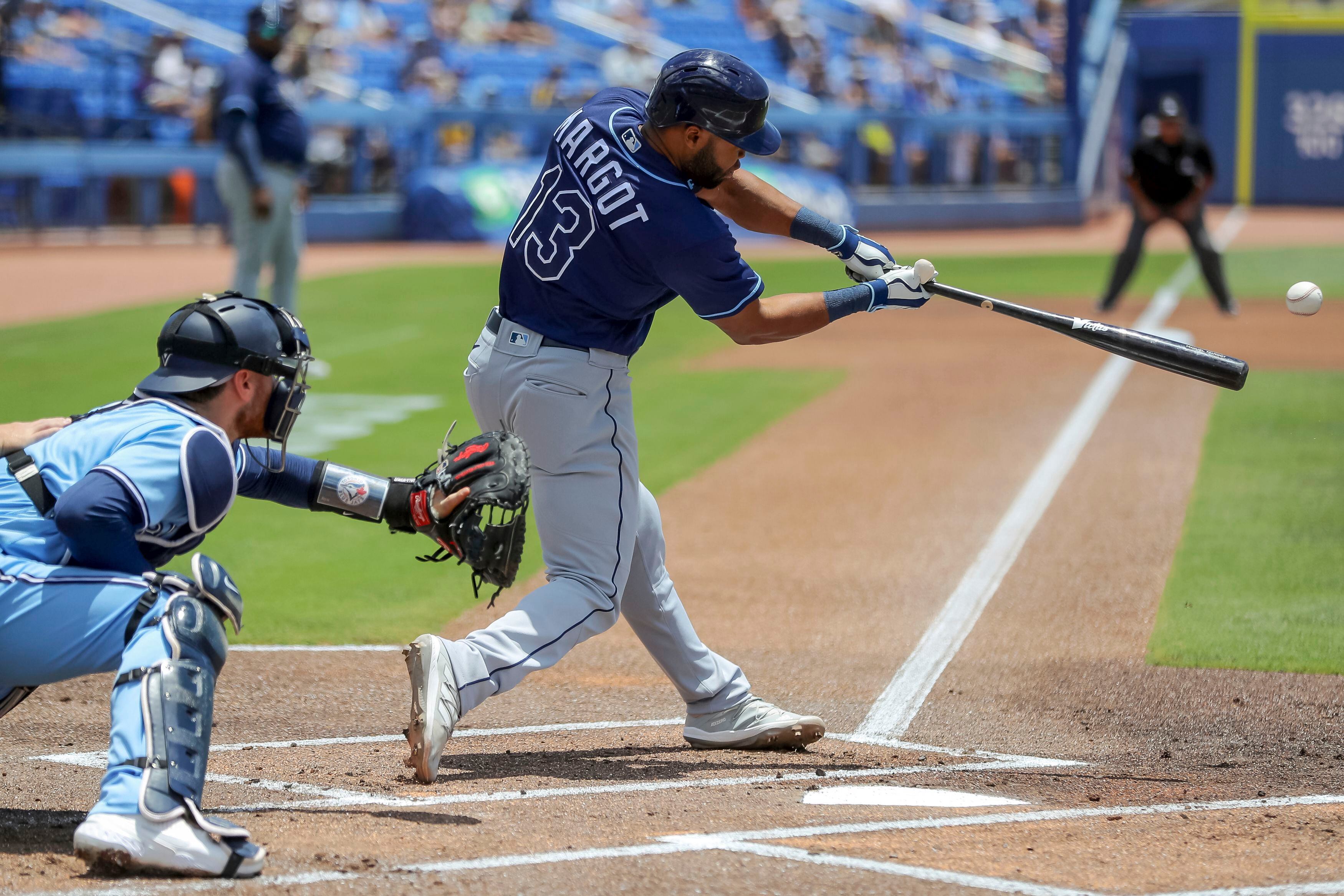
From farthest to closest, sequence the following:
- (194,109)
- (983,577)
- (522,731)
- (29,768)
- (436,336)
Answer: (194,109) < (436,336) < (983,577) < (522,731) < (29,768)

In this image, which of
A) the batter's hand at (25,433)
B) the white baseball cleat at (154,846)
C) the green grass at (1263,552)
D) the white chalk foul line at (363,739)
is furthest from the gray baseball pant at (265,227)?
the white baseball cleat at (154,846)

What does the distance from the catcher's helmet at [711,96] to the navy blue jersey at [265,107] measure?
752 cm

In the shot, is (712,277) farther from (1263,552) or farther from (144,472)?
(1263,552)

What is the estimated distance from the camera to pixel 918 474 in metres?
8.48

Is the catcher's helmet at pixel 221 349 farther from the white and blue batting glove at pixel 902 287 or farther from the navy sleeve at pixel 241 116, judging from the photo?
the navy sleeve at pixel 241 116

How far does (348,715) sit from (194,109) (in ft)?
64.7

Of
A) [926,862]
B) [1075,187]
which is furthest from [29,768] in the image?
[1075,187]

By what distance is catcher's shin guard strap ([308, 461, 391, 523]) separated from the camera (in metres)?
3.75

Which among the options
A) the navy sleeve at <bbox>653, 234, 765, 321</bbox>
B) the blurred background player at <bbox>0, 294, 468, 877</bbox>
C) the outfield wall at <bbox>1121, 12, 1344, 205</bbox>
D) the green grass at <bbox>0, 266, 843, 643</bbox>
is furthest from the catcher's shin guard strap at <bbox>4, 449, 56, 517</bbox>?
the outfield wall at <bbox>1121, 12, 1344, 205</bbox>

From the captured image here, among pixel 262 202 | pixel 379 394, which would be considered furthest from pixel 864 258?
pixel 262 202

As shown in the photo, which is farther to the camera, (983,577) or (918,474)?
(918,474)

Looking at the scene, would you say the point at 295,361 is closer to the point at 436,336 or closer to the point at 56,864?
the point at 56,864

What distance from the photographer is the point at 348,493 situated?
12.3 feet

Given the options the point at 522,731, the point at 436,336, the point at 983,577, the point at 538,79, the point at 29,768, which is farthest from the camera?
the point at 538,79
